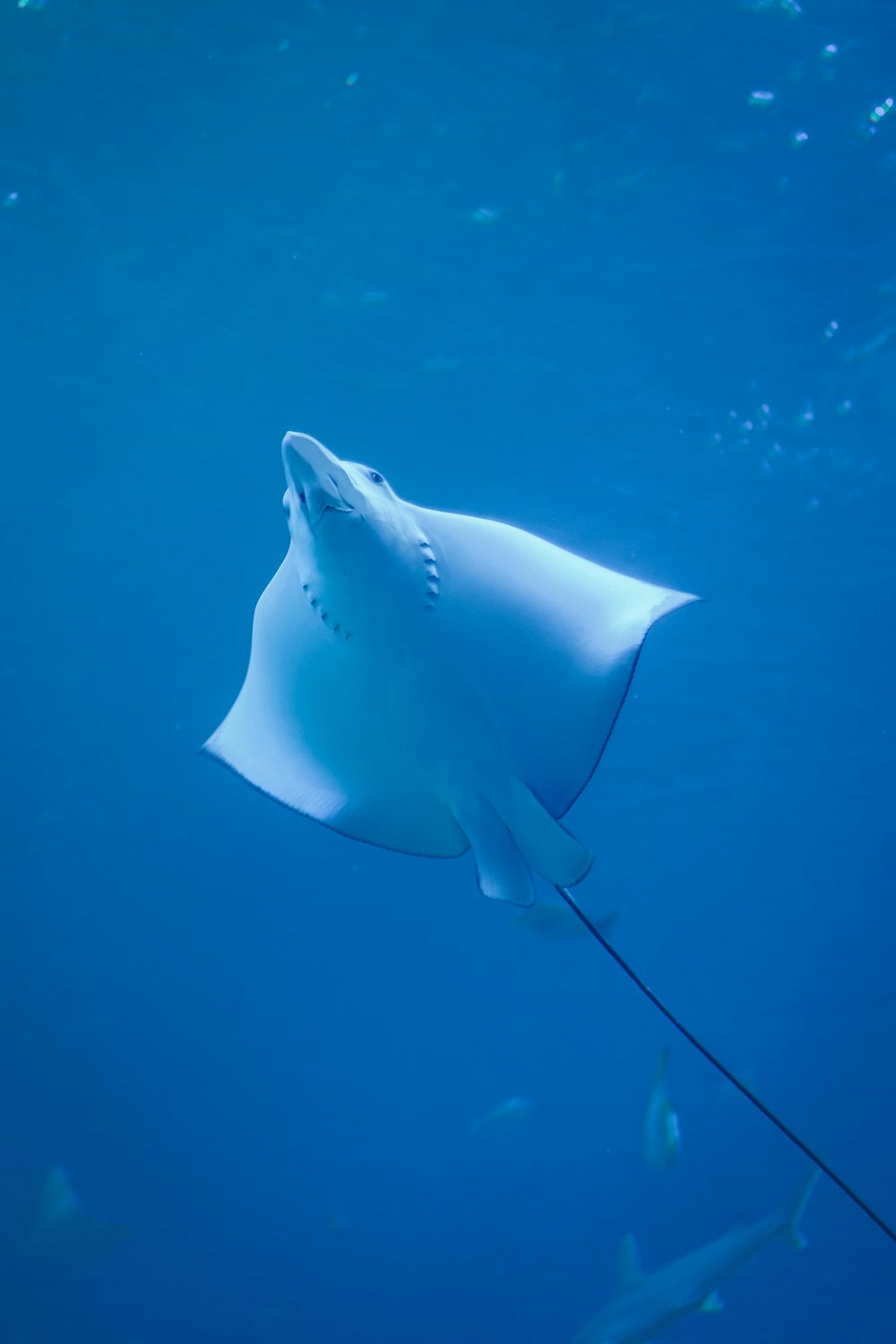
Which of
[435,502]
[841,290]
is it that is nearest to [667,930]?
[435,502]

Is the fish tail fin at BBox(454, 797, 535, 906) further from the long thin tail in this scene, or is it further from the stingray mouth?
the stingray mouth

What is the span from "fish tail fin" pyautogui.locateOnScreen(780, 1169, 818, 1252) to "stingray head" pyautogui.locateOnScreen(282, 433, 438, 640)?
6885 millimetres

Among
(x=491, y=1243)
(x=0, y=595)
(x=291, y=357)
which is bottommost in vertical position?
(x=491, y=1243)

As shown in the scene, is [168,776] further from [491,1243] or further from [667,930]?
[491,1243]

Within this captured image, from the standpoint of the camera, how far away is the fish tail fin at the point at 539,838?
232 cm

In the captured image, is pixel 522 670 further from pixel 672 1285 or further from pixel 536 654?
pixel 672 1285

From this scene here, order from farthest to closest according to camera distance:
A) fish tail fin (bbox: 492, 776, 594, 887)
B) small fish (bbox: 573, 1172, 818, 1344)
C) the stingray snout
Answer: small fish (bbox: 573, 1172, 818, 1344) < fish tail fin (bbox: 492, 776, 594, 887) < the stingray snout

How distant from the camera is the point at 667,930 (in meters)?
14.8

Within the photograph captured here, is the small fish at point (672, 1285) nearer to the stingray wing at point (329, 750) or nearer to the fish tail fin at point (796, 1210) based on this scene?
the fish tail fin at point (796, 1210)

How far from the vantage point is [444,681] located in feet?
8.05

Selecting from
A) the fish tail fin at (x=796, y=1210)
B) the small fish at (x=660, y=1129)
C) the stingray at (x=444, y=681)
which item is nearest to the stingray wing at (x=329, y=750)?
the stingray at (x=444, y=681)

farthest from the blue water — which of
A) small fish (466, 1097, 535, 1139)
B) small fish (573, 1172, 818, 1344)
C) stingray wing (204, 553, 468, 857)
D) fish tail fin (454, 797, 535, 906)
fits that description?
fish tail fin (454, 797, 535, 906)

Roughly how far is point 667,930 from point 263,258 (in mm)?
12504

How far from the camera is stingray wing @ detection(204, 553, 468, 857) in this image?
2.59 m
